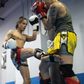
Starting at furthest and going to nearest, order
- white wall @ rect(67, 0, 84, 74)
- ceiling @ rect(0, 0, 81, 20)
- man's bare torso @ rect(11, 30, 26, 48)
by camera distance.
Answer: ceiling @ rect(0, 0, 81, 20), white wall @ rect(67, 0, 84, 74), man's bare torso @ rect(11, 30, 26, 48)

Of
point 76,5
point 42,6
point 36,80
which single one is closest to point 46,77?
point 42,6

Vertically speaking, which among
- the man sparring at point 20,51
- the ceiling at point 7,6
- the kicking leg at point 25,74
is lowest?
the kicking leg at point 25,74

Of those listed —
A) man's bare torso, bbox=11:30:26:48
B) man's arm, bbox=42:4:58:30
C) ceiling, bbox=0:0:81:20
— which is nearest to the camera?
man's arm, bbox=42:4:58:30

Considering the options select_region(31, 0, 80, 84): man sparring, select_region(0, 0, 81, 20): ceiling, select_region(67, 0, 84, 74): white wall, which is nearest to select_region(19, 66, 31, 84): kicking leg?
select_region(31, 0, 80, 84): man sparring

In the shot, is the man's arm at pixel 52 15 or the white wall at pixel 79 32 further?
the white wall at pixel 79 32

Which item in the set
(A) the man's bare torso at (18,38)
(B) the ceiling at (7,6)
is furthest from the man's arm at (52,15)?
(B) the ceiling at (7,6)

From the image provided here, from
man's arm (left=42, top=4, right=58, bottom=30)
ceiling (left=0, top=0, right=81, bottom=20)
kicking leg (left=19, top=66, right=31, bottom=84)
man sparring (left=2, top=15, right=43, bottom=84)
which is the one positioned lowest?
kicking leg (left=19, top=66, right=31, bottom=84)

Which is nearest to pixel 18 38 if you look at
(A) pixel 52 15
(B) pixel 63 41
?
(A) pixel 52 15

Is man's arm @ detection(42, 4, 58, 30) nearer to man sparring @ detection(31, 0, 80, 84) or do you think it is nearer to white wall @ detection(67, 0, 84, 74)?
man sparring @ detection(31, 0, 80, 84)

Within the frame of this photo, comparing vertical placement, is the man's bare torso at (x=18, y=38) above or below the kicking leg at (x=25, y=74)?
above

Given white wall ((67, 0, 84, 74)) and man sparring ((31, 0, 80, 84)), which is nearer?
man sparring ((31, 0, 80, 84))

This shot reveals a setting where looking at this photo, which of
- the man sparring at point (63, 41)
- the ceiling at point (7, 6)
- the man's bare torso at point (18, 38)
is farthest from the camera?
the ceiling at point (7, 6)

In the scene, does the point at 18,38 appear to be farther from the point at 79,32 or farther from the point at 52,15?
the point at 79,32

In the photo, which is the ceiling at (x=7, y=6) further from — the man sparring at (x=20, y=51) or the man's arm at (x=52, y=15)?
the man's arm at (x=52, y=15)
